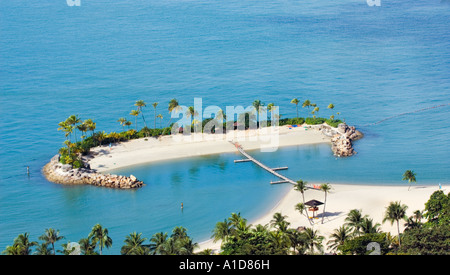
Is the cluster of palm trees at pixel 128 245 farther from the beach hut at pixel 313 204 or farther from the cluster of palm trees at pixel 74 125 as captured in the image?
the cluster of palm trees at pixel 74 125

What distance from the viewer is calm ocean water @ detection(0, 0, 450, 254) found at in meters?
83.8

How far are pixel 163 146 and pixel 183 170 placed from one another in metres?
9.14

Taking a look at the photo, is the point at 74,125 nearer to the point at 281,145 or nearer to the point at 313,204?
the point at 281,145

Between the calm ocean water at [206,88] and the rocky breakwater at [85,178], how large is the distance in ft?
4.71

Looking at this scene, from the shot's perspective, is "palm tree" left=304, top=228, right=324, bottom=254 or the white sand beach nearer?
"palm tree" left=304, top=228, right=324, bottom=254

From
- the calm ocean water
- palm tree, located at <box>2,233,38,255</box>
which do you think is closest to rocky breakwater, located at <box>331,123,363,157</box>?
the calm ocean water

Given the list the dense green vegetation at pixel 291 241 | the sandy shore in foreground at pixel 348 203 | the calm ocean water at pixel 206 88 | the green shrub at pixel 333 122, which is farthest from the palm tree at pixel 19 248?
the green shrub at pixel 333 122

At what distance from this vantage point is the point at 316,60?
151625 millimetres

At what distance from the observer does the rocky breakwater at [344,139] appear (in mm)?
98188

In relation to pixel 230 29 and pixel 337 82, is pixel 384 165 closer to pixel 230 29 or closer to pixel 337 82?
pixel 337 82

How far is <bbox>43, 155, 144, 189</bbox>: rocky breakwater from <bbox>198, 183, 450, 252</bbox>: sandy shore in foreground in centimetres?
2042

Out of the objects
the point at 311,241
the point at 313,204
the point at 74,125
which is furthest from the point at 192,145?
the point at 311,241

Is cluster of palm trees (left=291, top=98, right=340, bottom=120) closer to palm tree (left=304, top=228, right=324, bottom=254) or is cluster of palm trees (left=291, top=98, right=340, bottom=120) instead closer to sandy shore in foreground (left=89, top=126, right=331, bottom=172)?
sandy shore in foreground (left=89, top=126, right=331, bottom=172)

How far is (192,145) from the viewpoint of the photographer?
102 meters
